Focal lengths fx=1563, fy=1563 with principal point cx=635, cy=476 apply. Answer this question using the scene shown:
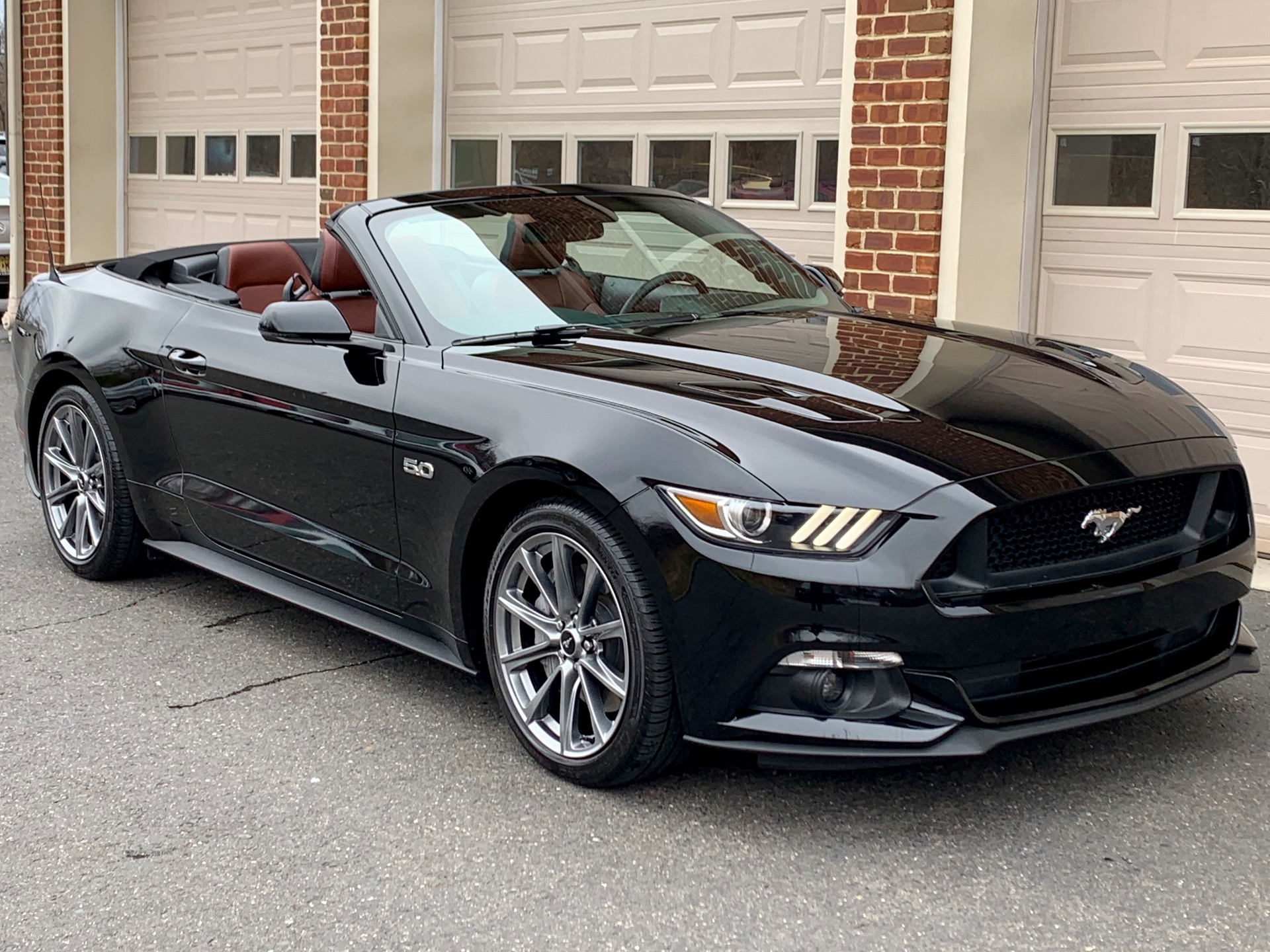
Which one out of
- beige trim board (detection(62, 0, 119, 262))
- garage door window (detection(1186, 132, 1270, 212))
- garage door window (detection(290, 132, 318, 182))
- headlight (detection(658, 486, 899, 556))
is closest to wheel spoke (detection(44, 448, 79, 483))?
headlight (detection(658, 486, 899, 556))

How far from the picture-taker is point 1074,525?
3.52 metres

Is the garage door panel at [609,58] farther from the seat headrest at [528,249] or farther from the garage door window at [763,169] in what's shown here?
the seat headrest at [528,249]

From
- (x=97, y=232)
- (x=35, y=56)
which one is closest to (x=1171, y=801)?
(x=97, y=232)

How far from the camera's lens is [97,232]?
543 inches

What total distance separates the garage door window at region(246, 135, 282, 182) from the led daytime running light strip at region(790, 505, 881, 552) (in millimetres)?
9119

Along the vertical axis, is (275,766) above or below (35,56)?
below

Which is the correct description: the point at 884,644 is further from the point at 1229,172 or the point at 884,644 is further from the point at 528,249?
the point at 1229,172

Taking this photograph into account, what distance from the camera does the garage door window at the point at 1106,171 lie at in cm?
680

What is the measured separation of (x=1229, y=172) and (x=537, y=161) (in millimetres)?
4488

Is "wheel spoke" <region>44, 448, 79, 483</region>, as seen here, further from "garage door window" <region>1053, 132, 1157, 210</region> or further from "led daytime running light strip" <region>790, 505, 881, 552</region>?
"garage door window" <region>1053, 132, 1157, 210</region>

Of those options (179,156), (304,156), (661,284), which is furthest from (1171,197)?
(179,156)

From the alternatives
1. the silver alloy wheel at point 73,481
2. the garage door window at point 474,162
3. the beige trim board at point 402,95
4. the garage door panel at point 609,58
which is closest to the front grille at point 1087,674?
the silver alloy wheel at point 73,481

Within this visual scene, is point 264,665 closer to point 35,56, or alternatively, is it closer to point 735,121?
point 735,121

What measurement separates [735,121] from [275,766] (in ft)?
17.9
